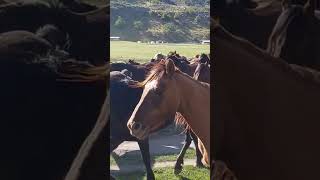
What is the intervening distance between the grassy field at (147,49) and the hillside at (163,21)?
0.14ft

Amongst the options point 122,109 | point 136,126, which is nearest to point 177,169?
point 136,126

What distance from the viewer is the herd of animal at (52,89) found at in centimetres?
293

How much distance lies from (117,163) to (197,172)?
1.85 ft

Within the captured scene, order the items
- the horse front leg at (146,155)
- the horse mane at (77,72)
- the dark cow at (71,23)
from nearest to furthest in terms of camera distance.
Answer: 1. the dark cow at (71,23)
2. the horse mane at (77,72)
3. the horse front leg at (146,155)

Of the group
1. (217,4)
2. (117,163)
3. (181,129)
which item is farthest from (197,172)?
(217,4)

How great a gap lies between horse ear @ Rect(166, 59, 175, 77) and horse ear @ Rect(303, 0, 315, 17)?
950mm

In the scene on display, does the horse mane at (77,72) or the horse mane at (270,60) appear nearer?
the horse mane at (77,72)

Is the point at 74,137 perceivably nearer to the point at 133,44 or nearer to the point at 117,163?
the point at 117,163

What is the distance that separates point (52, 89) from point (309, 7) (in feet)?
5.72

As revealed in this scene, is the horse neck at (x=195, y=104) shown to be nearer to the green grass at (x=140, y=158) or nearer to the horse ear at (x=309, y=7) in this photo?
the green grass at (x=140, y=158)

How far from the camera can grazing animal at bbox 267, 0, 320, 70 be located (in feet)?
10.5

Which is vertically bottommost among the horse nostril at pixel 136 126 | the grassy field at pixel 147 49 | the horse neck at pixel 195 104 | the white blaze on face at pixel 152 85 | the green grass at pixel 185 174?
the green grass at pixel 185 174

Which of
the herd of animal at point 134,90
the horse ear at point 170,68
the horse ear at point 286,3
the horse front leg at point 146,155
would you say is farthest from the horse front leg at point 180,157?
the horse ear at point 286,3

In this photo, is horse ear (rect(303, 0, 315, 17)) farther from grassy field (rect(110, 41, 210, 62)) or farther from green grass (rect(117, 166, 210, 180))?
green grass (rect(117, 166, 210, 180))
